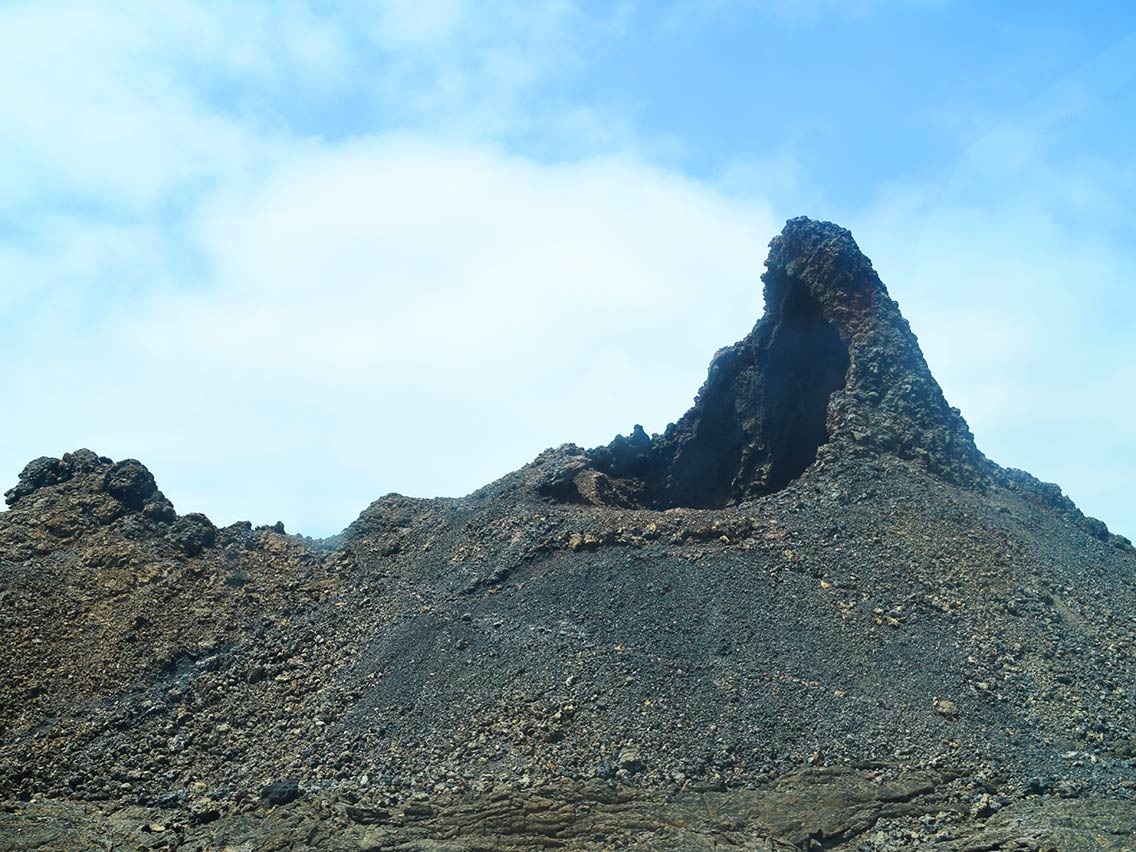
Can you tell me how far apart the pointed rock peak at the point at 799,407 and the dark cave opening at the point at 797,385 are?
0.03 metres

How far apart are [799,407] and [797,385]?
2.32 feet

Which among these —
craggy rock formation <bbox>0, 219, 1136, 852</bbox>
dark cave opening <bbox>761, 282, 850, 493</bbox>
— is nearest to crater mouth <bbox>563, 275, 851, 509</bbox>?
dark cave opening <bbox>761, 282, 850, 493</bbox>

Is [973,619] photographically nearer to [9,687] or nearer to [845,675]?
[845,675]

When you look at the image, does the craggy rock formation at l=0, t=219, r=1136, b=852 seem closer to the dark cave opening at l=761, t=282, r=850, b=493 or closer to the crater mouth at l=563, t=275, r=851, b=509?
the dark cave opening at l=761, t=282, r=850, b=493

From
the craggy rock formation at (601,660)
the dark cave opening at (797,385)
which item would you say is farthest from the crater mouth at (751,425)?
the craggy rock formation at (601,660)

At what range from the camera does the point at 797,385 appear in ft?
113

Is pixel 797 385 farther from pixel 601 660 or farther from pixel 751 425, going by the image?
pixel 601 660

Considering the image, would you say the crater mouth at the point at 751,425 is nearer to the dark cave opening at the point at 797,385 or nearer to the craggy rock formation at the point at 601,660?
the dark cave opening at the point at 797,385

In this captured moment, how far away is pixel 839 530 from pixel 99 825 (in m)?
16.1

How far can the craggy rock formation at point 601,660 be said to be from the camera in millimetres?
17406

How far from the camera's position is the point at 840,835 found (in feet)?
54.4

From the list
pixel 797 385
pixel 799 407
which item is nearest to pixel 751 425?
pixel 799 407

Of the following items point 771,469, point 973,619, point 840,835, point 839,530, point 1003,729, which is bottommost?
point 840,835

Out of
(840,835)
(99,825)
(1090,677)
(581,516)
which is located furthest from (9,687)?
(1090,677)
